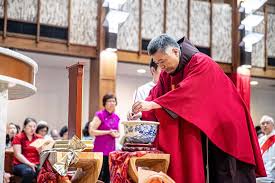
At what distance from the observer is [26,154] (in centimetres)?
599

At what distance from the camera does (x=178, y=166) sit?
8.80ft

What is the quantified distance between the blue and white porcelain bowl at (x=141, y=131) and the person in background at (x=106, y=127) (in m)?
2.95

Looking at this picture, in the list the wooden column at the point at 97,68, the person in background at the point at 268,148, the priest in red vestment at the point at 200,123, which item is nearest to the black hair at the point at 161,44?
the priest in red vestment at the point at 200,123

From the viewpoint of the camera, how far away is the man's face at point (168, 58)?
2773 mm

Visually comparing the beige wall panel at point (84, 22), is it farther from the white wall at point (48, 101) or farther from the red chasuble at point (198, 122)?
the red chasuble at point (198, 122)

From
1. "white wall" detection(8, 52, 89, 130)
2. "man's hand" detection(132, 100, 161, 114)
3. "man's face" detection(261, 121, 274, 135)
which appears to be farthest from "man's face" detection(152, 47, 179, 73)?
"white wall" detection(8, 52, 89, 130)

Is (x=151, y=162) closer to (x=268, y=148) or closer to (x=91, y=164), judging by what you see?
(x=91, y=164)

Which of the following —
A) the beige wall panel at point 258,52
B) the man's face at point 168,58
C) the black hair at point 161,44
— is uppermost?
the beige wall panel at point 258,52

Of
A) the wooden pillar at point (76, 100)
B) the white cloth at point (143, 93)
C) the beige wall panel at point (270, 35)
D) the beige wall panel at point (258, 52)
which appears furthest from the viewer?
the beige wall panel at point (270, 35)

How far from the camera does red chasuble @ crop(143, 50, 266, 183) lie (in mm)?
2680

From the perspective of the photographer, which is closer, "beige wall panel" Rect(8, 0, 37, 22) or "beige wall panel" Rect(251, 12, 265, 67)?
"beige wall panel" Rect(8, 0, 37, 22)

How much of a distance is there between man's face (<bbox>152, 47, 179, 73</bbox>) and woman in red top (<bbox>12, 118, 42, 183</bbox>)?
11.3 ft

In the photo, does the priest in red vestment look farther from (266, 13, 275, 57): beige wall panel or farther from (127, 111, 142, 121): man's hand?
(266, 13, 275, 57): beige wall panel

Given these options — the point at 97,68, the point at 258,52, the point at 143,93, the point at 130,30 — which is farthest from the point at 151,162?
the point at 258,52
